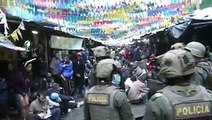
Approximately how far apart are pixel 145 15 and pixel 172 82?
9.24 m

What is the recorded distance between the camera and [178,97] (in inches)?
133

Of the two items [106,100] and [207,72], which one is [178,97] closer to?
[106,100]

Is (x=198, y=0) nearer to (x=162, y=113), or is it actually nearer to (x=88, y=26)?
(x=88, y=26)

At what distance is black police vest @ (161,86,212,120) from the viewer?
132 inches

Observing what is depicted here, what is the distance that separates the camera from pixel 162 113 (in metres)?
3.30

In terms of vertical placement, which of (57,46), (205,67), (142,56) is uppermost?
(205,67)

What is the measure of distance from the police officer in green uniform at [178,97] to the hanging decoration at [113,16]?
806 cm

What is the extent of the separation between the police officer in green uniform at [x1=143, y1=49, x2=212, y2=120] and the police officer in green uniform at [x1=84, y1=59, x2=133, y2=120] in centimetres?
182

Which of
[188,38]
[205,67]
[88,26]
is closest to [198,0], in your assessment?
[188,38]

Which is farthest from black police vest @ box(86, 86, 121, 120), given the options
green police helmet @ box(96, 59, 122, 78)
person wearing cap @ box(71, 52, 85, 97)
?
person wearing cap @ box(71, 52, 85, 97)

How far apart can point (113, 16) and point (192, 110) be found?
9276 mm

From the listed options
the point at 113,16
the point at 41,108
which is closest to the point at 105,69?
the point at 41,108

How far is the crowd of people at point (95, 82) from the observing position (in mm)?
3539

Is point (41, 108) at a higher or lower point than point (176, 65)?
lower
